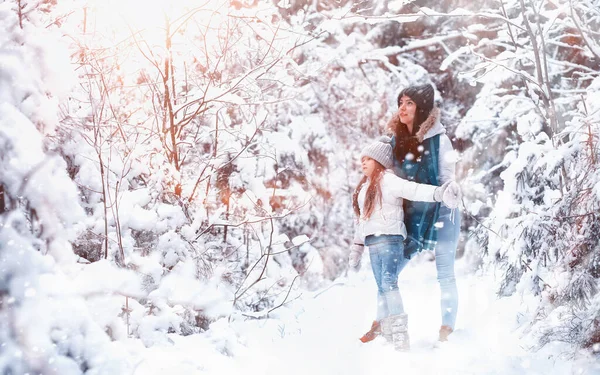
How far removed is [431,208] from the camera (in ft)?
13.9

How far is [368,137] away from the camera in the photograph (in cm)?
1010

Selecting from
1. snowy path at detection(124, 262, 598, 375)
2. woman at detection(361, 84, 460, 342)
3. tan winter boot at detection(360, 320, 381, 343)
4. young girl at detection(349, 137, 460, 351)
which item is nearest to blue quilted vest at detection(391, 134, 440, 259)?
woman at detection(361, 84, 460, 342)

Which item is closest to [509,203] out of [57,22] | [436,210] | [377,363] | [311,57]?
[436,210]

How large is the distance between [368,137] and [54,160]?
333 inches

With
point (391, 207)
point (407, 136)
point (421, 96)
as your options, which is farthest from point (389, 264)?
point (421, 96)

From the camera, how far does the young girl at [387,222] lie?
12.8 ft

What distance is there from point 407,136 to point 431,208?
0.64 metres

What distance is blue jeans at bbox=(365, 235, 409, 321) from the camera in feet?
13.4

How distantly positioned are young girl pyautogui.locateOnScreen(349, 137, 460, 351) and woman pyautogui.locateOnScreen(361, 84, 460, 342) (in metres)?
0.14

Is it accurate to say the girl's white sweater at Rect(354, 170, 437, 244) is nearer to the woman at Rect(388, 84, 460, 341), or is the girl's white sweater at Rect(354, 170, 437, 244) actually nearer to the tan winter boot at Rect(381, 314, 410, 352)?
the woman at Rect(388, 84, 460, 341)

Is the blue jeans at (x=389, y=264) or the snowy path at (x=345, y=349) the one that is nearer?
the snowy path at (x=345, y=349)

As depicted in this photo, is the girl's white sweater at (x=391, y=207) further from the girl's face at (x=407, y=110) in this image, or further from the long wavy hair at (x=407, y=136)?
the girl's face at (x=407, y=110)

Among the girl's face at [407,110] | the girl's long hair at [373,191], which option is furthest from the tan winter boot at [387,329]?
the girl's face at [407,110]

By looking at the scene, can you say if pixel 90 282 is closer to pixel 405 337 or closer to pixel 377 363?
pixel 377 363
